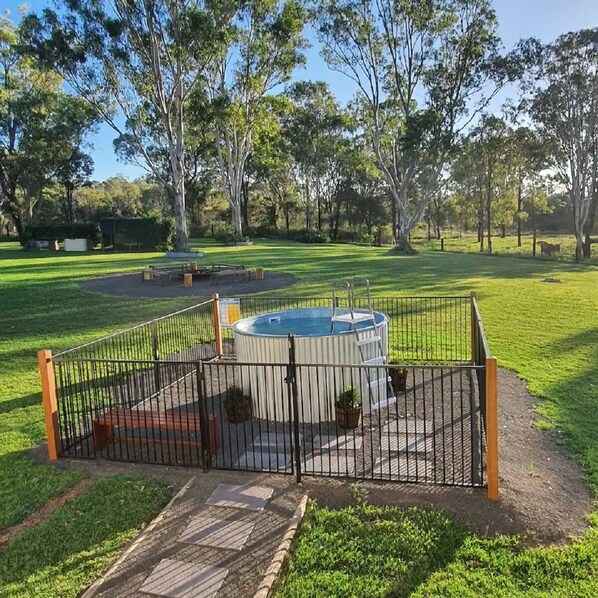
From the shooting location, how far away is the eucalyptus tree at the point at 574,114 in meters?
26.1

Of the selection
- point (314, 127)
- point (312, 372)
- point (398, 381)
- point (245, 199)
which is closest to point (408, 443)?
point (312, 372)

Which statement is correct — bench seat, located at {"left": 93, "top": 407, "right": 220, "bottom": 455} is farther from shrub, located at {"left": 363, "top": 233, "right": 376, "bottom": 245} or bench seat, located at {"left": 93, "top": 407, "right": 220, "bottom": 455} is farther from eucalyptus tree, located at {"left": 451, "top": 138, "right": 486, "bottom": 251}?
shrub, located at {"left": 363, "top": 233, "right": 376, "bottom": 245}

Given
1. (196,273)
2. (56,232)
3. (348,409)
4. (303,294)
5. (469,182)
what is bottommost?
(348,409)

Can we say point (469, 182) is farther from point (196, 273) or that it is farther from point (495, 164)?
point (196, 273)

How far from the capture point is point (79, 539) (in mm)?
3748

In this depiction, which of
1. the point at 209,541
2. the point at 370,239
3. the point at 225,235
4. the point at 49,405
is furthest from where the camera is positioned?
the point at 370,239

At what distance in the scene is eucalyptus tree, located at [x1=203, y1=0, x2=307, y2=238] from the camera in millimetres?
27266

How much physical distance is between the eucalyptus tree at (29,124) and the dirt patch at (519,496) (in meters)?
35.3

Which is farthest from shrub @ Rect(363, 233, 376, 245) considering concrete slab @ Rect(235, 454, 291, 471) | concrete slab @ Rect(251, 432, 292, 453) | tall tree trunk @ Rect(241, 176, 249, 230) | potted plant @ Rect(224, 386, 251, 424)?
concrete slab @ Rect(235, 454, 291, 471)

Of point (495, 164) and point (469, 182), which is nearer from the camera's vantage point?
point (495, 164)

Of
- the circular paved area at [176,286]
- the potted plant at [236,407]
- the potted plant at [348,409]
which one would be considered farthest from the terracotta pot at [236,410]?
the circular paved area at [176,286]

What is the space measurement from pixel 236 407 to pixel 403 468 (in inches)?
85.2

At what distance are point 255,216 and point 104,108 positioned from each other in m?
31.0

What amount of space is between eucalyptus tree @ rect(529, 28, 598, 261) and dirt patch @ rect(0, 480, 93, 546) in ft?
94.5
